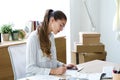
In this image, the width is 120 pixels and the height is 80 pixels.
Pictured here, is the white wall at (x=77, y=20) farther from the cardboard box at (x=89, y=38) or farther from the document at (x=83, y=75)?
the document at (x=83, y=75)

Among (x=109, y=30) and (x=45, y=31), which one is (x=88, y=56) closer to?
(x=109, y=30)

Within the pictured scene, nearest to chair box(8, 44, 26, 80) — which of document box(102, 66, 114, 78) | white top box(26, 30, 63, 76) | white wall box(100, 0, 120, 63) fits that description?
white top box(26, 30, 63, 76)

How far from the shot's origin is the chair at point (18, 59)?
2.05 metres

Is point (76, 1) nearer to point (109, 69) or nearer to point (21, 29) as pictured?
point (21, 29)

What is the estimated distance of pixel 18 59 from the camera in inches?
82.4

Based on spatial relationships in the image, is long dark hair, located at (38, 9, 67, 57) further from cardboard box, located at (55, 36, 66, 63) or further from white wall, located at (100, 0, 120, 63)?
white wall, located at (100, 0, 120, 63)

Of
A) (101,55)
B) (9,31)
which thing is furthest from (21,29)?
(101,55)

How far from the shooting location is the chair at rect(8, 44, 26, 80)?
2.05 m

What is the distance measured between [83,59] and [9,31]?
1101mm

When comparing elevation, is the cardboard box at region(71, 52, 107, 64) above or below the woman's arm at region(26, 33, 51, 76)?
below

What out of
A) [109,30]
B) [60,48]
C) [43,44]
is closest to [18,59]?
[43,44]

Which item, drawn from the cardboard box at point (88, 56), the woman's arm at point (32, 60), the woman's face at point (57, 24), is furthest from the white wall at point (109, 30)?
the woman's arm at point (32, 60)

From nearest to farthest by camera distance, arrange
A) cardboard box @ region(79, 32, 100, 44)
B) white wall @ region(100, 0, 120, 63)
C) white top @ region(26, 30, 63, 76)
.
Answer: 1. white top @ region(26, 30, 63, 76)
2. cardboard box @ region(79, 32, 100, 44)
3. white wall @ region(100, 0, 120, 63)

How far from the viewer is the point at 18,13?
355 centimetres
